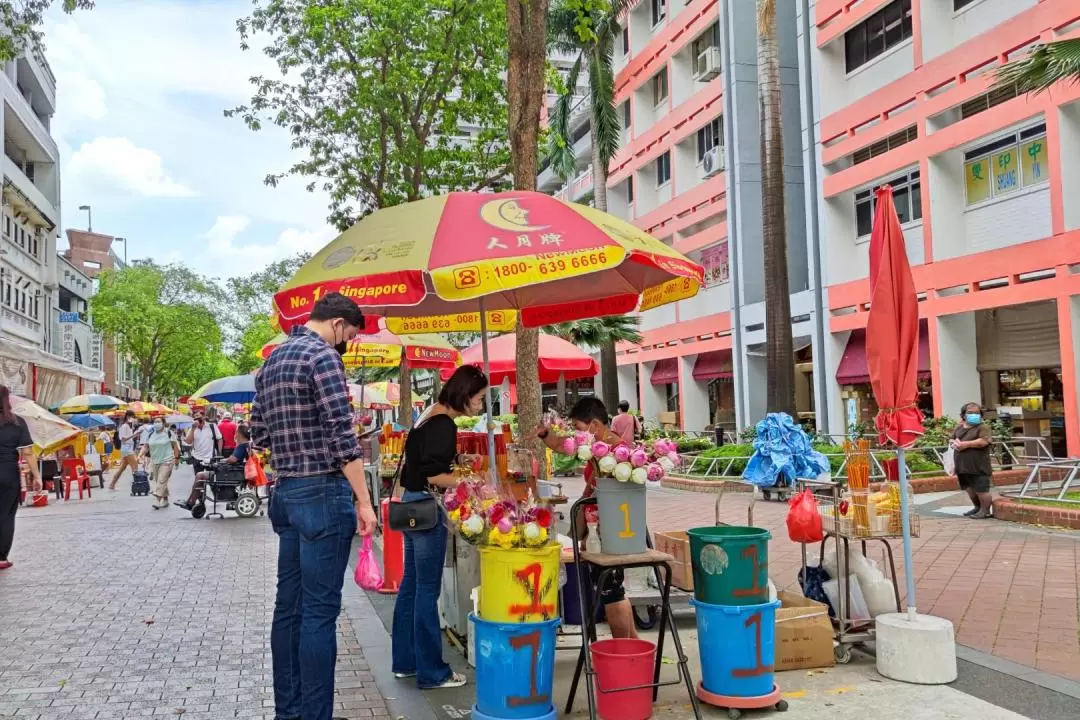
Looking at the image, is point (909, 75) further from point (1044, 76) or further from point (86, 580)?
point (86, 580)

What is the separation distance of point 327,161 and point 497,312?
40.0 ft

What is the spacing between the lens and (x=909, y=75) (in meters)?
19.6

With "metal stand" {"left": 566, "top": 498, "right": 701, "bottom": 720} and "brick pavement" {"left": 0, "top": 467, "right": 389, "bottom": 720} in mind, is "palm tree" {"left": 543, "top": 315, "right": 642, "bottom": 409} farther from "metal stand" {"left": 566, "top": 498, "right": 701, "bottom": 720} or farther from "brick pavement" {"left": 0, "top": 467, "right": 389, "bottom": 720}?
"metal stand" {"left": 566, "top": 498, "right": 701, "bottom": 720}

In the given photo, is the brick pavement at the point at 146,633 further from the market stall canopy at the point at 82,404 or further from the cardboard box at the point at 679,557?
the market stall canopy at the point at 82,404

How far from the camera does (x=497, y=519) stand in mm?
4363

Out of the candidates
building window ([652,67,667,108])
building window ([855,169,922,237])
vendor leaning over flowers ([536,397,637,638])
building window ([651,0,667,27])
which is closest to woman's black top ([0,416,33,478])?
vendor leaning over flowers ([536,397,637,638])

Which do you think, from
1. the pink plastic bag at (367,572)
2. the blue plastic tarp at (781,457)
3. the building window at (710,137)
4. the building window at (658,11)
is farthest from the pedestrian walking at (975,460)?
the building window at (658,11)

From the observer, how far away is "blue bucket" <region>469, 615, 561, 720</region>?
4246 millimetres

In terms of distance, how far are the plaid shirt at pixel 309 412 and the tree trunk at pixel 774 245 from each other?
13.9 metres

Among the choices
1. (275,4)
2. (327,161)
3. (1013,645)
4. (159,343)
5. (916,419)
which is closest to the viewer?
(916,419)

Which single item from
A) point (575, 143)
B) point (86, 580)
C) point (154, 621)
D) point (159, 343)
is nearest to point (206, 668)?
point (154, 621)

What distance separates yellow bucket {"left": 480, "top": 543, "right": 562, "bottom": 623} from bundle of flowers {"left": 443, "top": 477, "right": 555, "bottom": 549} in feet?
0.17

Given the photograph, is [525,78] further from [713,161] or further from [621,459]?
[713,161]

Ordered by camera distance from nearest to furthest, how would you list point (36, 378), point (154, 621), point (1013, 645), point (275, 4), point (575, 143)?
point (1013, 645), point (154, 621), point (275, 4), point (36, 378), point (575, 143)
